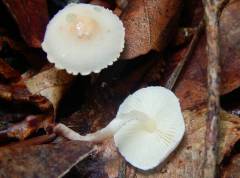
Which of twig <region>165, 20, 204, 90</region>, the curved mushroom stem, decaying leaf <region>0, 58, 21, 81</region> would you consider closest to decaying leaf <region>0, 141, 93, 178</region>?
the curved mushroom stem

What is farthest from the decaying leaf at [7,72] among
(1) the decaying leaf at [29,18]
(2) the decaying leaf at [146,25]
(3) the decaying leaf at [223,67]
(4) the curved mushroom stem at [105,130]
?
(3) the decaying leaf at [223,67]

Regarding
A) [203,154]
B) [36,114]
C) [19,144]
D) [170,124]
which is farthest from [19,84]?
[203,154]

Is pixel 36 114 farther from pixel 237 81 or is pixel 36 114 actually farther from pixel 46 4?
pixel 237 81

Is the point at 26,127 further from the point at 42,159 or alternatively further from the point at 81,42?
the point at 81,42

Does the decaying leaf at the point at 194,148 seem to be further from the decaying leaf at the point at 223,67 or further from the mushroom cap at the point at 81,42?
the mushroom cap at the point at 81,42

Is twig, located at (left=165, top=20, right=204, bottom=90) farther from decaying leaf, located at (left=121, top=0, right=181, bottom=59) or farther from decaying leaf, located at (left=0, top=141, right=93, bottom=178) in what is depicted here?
decaying leaf, located at (left=0, top=141, right=93, bottom=178)

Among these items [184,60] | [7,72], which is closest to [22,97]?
[7,72]

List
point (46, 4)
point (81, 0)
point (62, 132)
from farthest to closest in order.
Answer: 1. point (81, 0)
2. point (46, 4)
3. point (62, 132)
